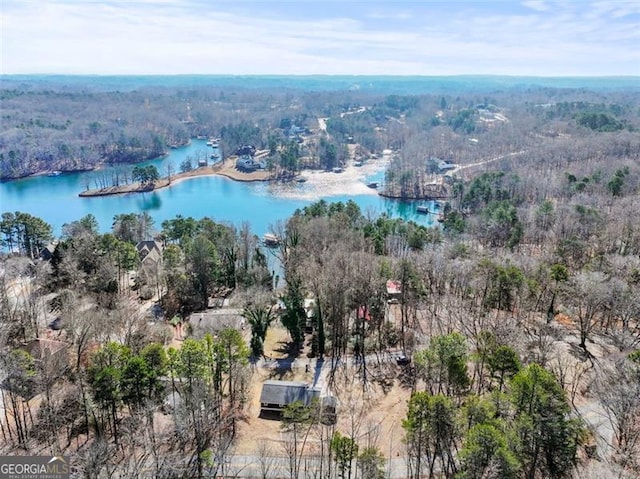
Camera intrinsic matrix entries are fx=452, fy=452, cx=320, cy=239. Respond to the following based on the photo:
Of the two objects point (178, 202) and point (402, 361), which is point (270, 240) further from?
point (402, 361)

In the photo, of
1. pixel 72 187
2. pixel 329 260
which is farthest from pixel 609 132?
pixel 72 187

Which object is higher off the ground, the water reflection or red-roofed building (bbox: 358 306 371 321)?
red-roofed building (bbox: 358 306 371 321)

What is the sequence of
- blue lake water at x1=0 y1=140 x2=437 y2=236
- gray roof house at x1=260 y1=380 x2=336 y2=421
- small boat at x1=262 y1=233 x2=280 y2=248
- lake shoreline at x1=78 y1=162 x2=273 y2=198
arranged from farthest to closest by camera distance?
1. lake shoreline at x1=78 y1=162 x2=273 y2=198
2. blue lake water at x1=0 y1=140 x2=437 y2=236
3. small boat at x1=262 y1=233 x2=280 y2=248
4. gray roof house at x1=260 y1=380 x2=336 y2=421

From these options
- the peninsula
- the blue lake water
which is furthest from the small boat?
the peninsula

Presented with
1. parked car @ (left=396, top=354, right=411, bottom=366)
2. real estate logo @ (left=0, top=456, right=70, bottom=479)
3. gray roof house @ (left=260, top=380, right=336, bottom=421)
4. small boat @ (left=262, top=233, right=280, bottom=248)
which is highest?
real estate logo @ (left=0, top=456, right=70, bottom=479)

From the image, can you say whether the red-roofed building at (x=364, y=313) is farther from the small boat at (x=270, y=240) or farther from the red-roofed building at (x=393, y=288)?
the small boat at (x=270, y=240)

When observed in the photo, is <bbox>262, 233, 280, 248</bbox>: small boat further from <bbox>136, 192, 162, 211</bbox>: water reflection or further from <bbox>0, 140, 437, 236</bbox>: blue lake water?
<bbox>136, 192, 162, 211</bbox>: water reflection

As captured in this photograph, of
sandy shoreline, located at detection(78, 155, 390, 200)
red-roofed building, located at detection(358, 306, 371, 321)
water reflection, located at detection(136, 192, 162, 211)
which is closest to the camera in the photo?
red-roofed building, located at detection(358, 306, 371, 321)
